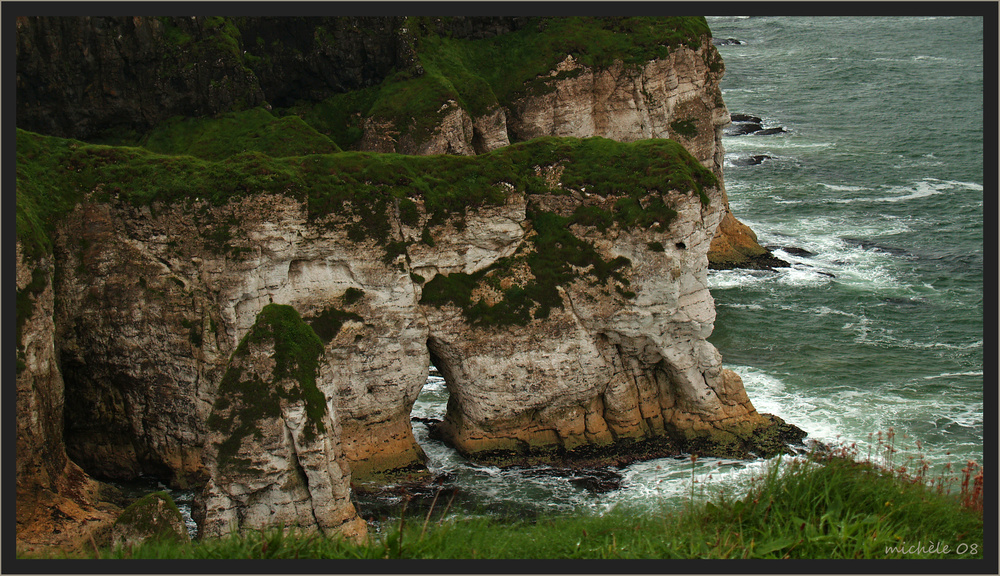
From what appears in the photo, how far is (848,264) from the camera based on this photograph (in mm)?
50312

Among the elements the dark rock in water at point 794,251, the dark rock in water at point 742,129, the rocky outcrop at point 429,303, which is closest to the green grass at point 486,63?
the dark rock in water at point 794,251

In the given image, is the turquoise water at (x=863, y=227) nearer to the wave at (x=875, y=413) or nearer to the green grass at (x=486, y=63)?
the wave at (x=875, y=413)

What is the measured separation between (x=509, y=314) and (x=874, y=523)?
1744 cm

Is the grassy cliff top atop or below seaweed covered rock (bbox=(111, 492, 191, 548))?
atop

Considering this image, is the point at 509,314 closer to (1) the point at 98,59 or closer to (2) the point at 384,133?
(2) the point at 384,133

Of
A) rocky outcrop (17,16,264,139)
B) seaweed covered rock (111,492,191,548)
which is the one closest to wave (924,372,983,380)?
seaweed covered rock (111,492,191,548)

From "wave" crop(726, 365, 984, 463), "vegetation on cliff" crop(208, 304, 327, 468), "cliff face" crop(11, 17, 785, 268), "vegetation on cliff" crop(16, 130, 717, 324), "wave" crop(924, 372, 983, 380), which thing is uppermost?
"cliff face" crop(11, 17, 785, 268)

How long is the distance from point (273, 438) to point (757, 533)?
11.5 metres

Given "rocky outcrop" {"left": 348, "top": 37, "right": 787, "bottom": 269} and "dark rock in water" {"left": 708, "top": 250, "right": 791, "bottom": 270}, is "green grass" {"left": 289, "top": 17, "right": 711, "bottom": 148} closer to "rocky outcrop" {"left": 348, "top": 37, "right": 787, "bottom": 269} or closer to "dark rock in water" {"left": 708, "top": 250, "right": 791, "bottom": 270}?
"rocky outcrop" {"left": 348, "top": 37, "right": 787, "bottom": 269}

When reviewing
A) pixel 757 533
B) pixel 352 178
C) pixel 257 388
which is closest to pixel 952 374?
pixel 352 178

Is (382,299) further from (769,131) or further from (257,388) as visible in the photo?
(769,131)

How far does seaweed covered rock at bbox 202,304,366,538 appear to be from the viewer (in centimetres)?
1984

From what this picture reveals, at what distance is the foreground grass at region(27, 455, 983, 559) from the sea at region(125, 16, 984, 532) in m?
1.22

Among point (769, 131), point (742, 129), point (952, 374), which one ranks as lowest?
point (952, 374)
